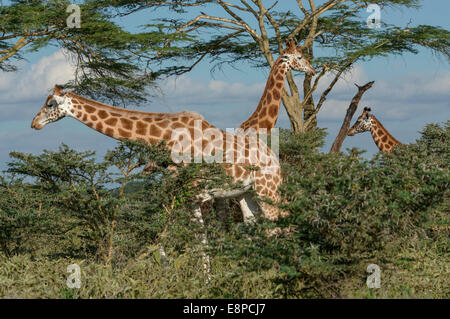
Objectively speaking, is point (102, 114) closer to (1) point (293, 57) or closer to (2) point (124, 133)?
(2) point (124, 133)

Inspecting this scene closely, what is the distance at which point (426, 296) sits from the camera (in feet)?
19.2

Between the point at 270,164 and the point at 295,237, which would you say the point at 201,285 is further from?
the point at 270,164

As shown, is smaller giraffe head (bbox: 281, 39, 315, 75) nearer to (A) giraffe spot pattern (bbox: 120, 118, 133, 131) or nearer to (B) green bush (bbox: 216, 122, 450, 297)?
(A) giraffe spot pattern (bbox: 120, 118, 133, 131)

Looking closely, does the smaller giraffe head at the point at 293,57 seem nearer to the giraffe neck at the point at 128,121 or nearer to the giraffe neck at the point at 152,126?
the giraffe neck at the point at 152,126

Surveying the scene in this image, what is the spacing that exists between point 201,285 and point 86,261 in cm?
170

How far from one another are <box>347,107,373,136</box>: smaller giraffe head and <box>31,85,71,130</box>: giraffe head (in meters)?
9.15

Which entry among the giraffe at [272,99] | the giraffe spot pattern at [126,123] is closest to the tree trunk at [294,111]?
the giraffe at [272,99]

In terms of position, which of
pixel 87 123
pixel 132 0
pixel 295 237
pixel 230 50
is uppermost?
pixel 132 0

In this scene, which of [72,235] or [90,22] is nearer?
[72,235]

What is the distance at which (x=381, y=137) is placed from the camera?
14617 mm
